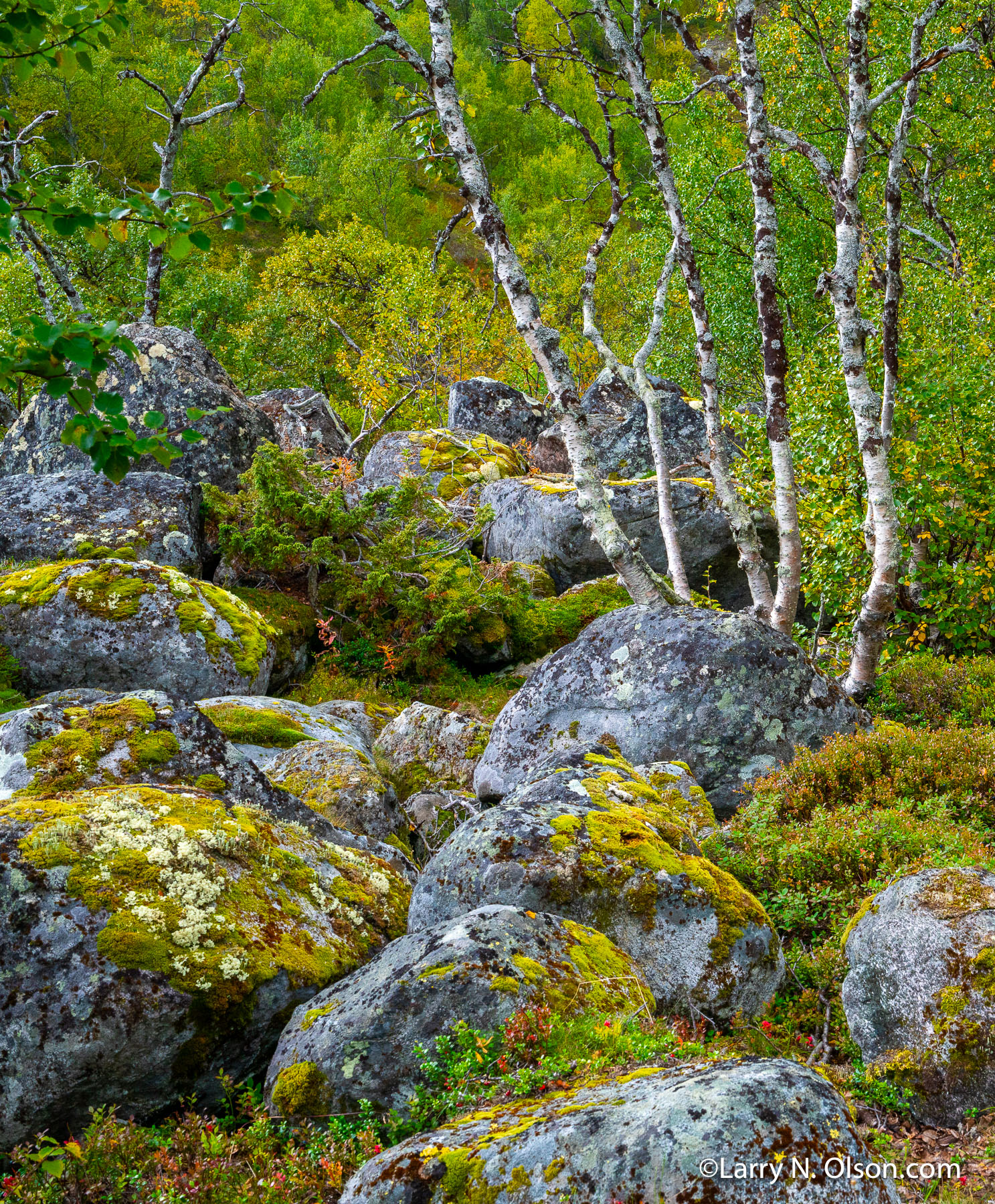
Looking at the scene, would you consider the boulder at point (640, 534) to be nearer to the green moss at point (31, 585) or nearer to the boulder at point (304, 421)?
the boulder at point (304, 421)

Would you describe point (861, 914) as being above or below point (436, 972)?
below

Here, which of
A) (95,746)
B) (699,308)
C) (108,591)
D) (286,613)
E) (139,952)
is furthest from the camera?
(286,613)

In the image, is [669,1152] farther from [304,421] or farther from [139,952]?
[304,421]

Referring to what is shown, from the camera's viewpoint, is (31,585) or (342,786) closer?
(342,786)

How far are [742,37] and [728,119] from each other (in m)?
22.8

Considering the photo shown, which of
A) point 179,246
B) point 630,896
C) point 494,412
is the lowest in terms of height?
point 630,896

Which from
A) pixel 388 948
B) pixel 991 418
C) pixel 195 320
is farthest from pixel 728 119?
pixel 388 948

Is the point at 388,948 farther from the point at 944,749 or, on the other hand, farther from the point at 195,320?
the point at 195,320

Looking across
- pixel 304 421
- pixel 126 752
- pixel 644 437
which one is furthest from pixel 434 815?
pixel 304 421

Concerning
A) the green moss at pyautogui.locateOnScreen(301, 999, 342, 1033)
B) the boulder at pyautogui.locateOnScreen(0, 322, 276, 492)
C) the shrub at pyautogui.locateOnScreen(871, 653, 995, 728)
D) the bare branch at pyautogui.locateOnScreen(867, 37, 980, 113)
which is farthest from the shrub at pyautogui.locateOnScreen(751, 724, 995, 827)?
the boulder at pyautogui.locateOnScreen(0, 322, 276, 492)

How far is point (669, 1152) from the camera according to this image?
308cm

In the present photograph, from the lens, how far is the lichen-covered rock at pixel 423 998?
4523 millimetres

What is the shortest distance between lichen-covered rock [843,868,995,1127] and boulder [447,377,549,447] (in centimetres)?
2168

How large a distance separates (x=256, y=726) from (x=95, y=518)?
6640 millimetres
